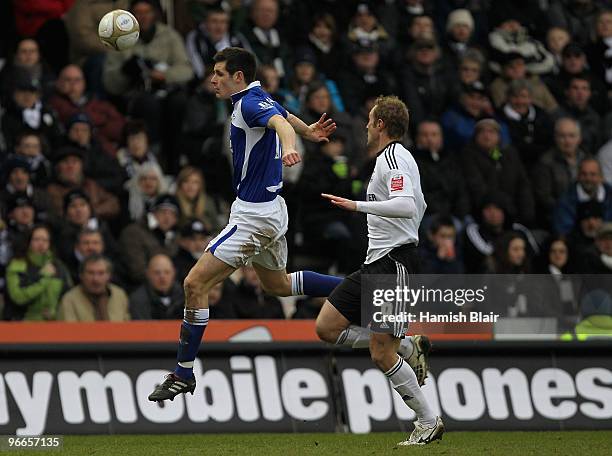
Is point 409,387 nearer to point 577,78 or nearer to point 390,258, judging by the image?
point 390,258

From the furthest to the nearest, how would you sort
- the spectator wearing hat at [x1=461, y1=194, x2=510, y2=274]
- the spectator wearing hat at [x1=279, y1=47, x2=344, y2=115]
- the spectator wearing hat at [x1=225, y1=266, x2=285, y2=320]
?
the spectator wearing hat at [x1=279, y1=47, x2=344, y2=115] < the spectator wearing hat at [x1=461, y1=194, x2=510, y2=274] < the spectator wearing hat at [x1=225, y1=266, x2=285, y2=320]

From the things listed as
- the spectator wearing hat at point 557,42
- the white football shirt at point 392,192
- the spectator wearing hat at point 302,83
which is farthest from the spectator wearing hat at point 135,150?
the spectator wearing hat at point 557,42

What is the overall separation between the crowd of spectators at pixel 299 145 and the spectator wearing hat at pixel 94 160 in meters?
0.01

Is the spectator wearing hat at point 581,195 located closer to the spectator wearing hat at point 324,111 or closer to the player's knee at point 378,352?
the spectator wearing hat at point 324,111

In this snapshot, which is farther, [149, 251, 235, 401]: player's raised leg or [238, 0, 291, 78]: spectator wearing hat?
[238, 0, 291, 78]: spectator wearing hat

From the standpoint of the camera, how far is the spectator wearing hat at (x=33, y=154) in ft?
48.6

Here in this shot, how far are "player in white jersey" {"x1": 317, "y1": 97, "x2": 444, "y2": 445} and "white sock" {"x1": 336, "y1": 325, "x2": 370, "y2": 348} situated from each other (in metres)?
0.14

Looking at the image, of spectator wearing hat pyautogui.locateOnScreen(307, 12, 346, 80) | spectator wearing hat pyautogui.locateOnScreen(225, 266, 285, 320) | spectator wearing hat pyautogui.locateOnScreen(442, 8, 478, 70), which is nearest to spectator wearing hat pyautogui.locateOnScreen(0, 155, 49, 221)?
spectator wearing hat pyautogui.locateOnScreen(225, 266, 285, 320)

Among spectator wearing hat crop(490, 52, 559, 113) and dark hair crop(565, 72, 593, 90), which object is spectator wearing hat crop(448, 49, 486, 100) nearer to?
spectator wearing hat crop(490, 52, 559, 113)

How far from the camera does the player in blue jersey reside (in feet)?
33.9

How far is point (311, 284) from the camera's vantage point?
428 inches

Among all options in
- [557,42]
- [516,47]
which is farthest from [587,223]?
[557,42]

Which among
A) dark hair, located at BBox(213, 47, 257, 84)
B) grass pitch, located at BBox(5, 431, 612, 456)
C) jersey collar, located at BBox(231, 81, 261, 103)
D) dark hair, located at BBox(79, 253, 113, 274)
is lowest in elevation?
grass pitch, located at BBox(5, 431, 612, 456)

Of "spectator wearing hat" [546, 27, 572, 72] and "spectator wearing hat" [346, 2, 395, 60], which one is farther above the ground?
"spectator wearing hat" [346, 2, 395, 60]
